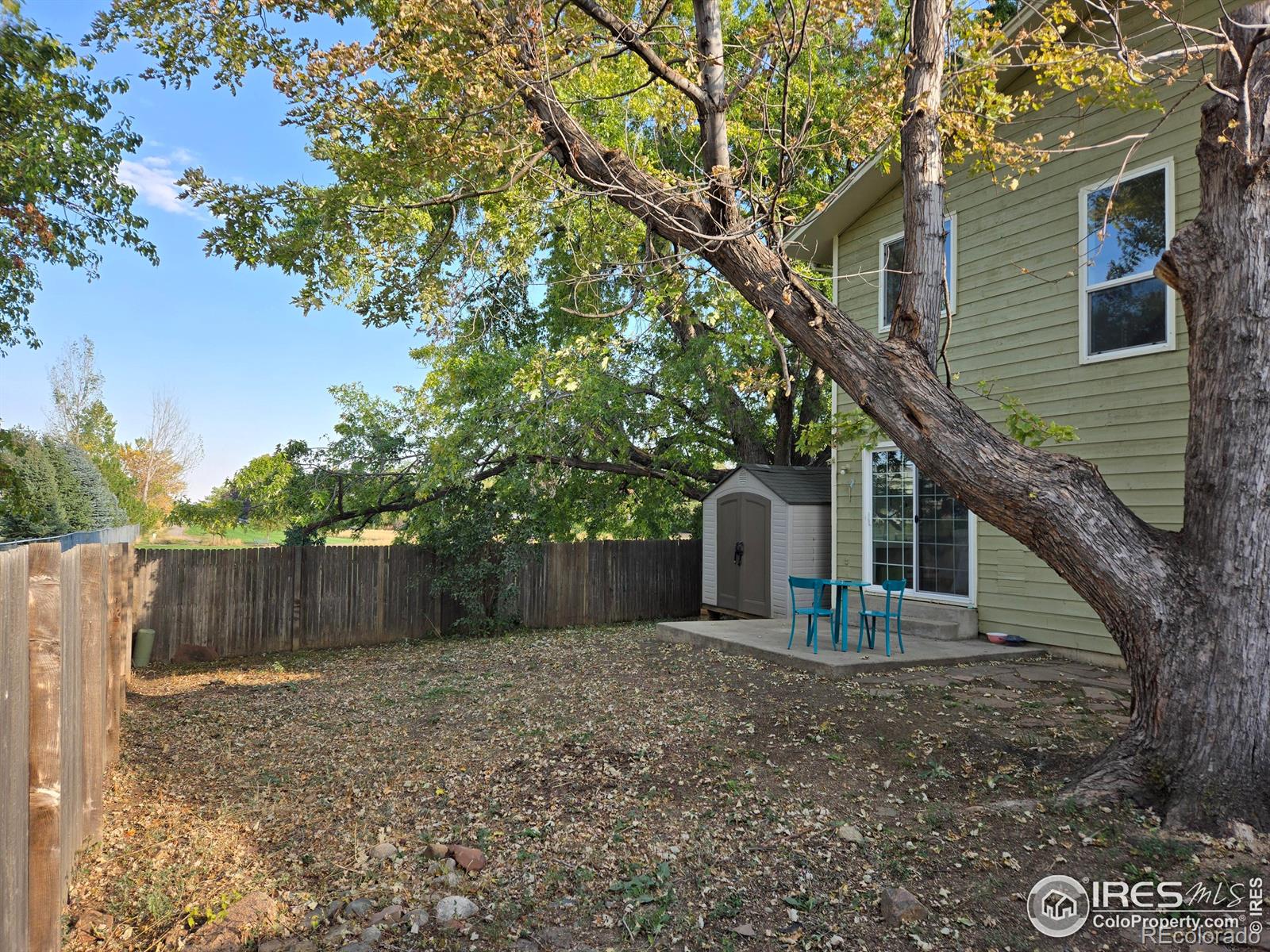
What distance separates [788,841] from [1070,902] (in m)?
1.20

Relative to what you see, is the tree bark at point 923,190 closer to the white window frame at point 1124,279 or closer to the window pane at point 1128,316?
the white window frame at point 1124,279

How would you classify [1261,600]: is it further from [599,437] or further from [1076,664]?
[599,437]

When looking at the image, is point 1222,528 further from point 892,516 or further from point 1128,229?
point 892,516

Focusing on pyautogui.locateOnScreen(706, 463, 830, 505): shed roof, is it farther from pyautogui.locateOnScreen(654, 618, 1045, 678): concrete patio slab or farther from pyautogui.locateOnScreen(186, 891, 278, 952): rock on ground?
pyautogui.locateOnScreen(186, 891, 278, 952): rock on ground

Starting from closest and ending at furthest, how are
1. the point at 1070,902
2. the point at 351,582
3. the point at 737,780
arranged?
the point at 1070,902
the point at 737,780
the point at 351,582

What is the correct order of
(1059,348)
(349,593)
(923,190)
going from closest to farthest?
(923,190), (1059,348), (349,593)

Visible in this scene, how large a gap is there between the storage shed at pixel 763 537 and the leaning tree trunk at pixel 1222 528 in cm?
708

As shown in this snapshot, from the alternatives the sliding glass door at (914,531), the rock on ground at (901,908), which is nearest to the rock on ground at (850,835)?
the rock on ground at (901,908)

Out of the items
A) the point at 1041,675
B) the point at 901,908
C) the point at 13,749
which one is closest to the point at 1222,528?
the point at 901,908

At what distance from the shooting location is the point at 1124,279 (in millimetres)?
7484

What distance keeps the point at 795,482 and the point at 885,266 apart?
338 centimetres

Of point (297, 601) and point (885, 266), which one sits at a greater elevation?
point (885, 266)

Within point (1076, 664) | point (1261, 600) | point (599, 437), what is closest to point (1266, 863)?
point (1261, 600)

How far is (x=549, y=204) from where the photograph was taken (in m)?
9.58
